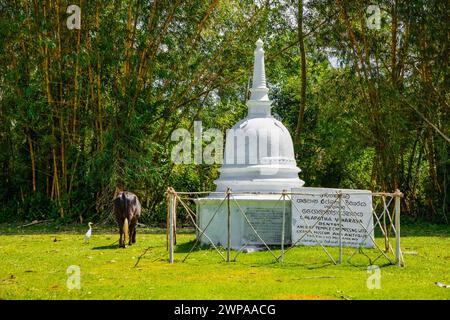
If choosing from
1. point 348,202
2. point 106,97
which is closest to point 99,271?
point 348,202

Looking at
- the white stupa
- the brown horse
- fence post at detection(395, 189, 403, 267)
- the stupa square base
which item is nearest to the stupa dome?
the white stupa

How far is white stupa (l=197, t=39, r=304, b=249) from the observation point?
1024 centimetres

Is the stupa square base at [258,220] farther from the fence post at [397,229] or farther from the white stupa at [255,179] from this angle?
the fence post at [397,229]

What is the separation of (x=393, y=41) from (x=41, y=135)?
9829 mm

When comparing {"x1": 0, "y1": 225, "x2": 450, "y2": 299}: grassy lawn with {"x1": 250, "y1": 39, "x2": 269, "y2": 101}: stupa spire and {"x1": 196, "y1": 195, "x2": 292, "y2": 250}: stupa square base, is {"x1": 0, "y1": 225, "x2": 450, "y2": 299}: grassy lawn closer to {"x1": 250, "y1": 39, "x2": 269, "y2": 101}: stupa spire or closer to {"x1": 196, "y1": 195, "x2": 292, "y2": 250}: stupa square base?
{"x1": 196, "y1": 195, "x2": 292, "y2": 250}: stupa square base

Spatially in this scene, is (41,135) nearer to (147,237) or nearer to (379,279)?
(147,237)

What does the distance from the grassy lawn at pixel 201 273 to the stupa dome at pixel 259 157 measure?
4.38 ft

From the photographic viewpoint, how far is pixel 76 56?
50.2 ft

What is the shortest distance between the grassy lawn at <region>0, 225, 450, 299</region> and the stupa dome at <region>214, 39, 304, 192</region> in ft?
4.38

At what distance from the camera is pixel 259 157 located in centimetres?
1099

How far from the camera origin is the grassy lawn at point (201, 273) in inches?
253

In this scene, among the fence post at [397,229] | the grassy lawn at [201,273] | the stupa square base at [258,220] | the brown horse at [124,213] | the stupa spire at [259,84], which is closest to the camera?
the grassy lawn at [201,273]

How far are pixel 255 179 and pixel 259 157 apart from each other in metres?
0.43

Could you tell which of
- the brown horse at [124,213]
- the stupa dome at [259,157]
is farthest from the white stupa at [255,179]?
the brown horse at [124,213]
